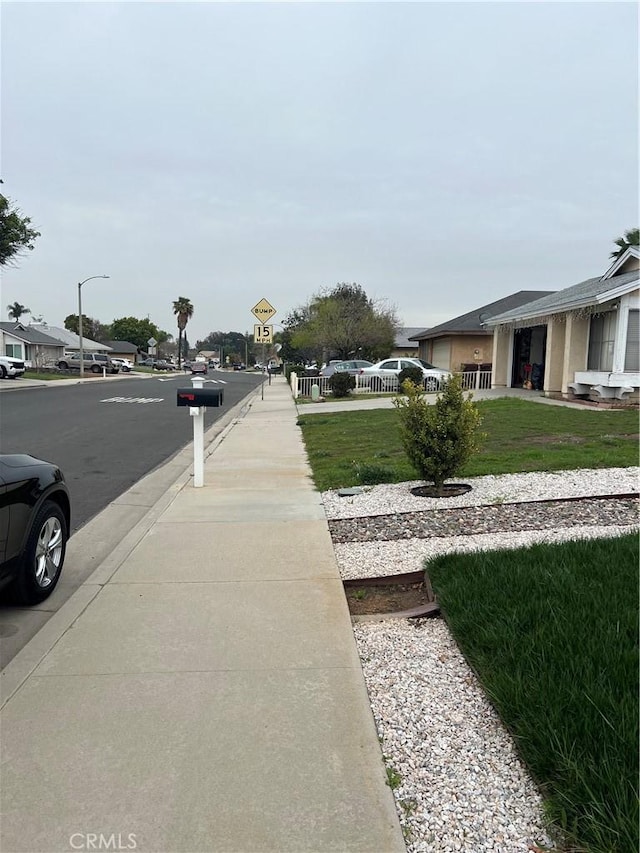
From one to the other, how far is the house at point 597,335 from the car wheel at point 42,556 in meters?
15.7

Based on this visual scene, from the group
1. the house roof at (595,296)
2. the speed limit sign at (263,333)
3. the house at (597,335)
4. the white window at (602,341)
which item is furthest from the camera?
the speed limit sign at (263,333)

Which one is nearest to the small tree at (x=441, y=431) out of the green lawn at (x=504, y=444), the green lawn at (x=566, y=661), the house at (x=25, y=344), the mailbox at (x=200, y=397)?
the green lawn at (x=504, y=444)

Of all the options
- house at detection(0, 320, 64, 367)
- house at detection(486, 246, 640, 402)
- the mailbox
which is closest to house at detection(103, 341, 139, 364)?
house at detection(0, 320, 64, 367)

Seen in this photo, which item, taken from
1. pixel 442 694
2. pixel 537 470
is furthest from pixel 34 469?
pixel 537 470

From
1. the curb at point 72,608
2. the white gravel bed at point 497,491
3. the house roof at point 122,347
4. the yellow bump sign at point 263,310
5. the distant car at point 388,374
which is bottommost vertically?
the curb at point 72,608

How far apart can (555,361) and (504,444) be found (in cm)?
1107

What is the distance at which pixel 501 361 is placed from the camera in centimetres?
2717

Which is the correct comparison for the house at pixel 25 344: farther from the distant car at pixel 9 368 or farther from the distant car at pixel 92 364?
the distant car at pixel 9 368

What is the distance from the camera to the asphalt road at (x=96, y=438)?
29.6ft

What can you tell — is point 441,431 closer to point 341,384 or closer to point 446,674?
point 446,674

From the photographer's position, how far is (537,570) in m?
4.52

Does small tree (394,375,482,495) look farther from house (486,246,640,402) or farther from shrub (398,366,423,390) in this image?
shrub (398,366,423,390)

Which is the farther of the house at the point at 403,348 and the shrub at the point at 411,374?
the house at the point at 403,348

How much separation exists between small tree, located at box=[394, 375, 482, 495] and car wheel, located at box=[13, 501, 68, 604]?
13.1ft
